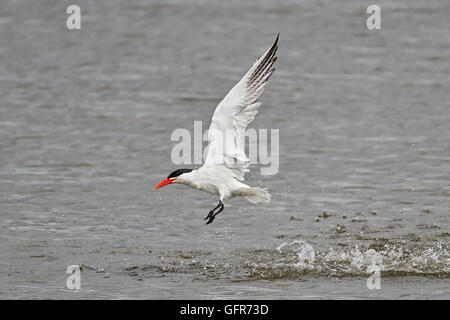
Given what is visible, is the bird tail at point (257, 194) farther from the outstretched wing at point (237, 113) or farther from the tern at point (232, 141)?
the outstretched wing at point (237, 113)

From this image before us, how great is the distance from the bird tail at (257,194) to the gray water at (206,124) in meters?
0.63

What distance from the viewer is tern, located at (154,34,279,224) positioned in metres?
8.55

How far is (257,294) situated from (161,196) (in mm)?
3553

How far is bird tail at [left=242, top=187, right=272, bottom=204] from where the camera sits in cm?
890

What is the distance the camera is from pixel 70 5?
66.7ft

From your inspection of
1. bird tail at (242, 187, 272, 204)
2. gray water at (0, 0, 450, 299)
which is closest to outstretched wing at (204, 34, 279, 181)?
bird tail at (242, 187, 272, 204)

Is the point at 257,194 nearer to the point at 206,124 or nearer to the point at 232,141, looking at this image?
the point at 232,141

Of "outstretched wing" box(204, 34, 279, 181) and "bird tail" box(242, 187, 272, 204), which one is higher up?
"outstretched wing" box(204, 34, 279, 181)

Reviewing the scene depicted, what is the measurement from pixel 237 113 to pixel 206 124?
6.20m

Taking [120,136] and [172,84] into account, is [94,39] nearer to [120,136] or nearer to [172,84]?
[172,84]

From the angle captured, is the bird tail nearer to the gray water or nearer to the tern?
Answer: the tern

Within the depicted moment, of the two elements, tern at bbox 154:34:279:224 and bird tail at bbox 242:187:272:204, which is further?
bird tail at bbox 242:187:272:204

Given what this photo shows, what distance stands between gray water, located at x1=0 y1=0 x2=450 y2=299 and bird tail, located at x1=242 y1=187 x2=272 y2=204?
63 cm

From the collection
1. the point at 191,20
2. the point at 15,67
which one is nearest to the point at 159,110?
the point at 15,67
